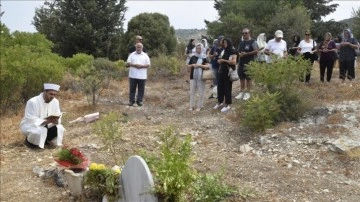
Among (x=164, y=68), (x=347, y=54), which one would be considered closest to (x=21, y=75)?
(x=164, y=68)

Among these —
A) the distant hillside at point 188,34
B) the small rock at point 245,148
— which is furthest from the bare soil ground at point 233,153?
the distant hillside at point 188,34

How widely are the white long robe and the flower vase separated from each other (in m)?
2.00

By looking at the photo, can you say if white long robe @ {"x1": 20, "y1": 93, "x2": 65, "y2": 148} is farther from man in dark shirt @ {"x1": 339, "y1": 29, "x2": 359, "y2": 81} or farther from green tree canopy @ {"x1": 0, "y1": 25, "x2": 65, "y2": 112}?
man in dark shirt @ {"x1": 339, "y1": 29, "x2": 359, "y2": 81}

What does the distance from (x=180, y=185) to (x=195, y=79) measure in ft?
16.7

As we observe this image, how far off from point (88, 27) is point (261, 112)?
18.7 meters

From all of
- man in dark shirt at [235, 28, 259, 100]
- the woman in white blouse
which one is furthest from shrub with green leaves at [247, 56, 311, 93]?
the woman in white blouse

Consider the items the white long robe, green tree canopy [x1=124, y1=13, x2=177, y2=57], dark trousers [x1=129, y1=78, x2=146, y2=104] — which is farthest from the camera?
green tree canopy [x1=124, y1=13, x2=177, y2=57]

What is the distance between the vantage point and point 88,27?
24.0m

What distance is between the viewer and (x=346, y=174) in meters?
5.32

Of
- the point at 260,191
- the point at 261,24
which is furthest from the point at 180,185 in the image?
the point at 261,24

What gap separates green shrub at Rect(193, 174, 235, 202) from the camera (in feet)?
13.9

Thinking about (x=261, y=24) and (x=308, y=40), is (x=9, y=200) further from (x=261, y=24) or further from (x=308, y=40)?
(x=261, y=24)

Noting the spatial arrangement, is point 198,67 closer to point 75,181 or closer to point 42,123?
point 42,123

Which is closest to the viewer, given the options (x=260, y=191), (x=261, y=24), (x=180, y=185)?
(x=180, y=185)
